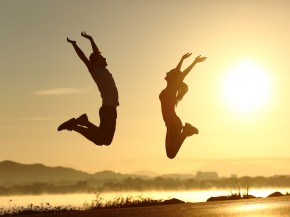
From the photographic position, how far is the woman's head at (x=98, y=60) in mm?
18391

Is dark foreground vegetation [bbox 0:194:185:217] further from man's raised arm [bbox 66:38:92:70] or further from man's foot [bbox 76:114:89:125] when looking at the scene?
man's raised arm [bbox 66:38:92:70]

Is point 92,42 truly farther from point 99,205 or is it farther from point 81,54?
point 99,205

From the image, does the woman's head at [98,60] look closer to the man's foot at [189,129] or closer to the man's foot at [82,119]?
the man's foot at [82,119]

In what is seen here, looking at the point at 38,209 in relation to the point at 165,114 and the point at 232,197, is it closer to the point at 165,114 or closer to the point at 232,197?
the point at 232,197

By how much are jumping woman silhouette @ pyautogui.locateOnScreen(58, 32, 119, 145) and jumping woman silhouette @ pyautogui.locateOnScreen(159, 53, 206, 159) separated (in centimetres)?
155

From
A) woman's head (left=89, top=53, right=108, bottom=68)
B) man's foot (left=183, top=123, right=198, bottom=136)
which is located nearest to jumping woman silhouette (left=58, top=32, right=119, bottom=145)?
woman's head (left=89, top=53, right=108, bottom=68)

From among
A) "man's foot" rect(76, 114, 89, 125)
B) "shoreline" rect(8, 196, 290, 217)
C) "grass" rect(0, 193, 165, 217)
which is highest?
"man's foot" rect(76, 114, 89, 125)

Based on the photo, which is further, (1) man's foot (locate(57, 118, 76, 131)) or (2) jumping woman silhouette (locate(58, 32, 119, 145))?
(1) man's foot (locate(57, 118, 76, 131))

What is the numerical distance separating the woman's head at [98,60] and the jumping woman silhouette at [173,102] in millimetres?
1854

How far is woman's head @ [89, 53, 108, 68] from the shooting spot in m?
18.4

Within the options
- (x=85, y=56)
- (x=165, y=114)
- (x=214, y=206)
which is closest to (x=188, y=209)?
(x=214, y=206)

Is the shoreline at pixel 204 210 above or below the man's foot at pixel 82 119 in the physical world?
below

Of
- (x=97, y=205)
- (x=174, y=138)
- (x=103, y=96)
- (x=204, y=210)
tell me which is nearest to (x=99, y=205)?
(x=97, y=205)

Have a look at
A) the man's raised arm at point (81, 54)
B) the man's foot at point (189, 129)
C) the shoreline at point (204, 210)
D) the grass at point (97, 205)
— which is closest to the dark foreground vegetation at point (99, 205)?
the grass at point (97, 205)
